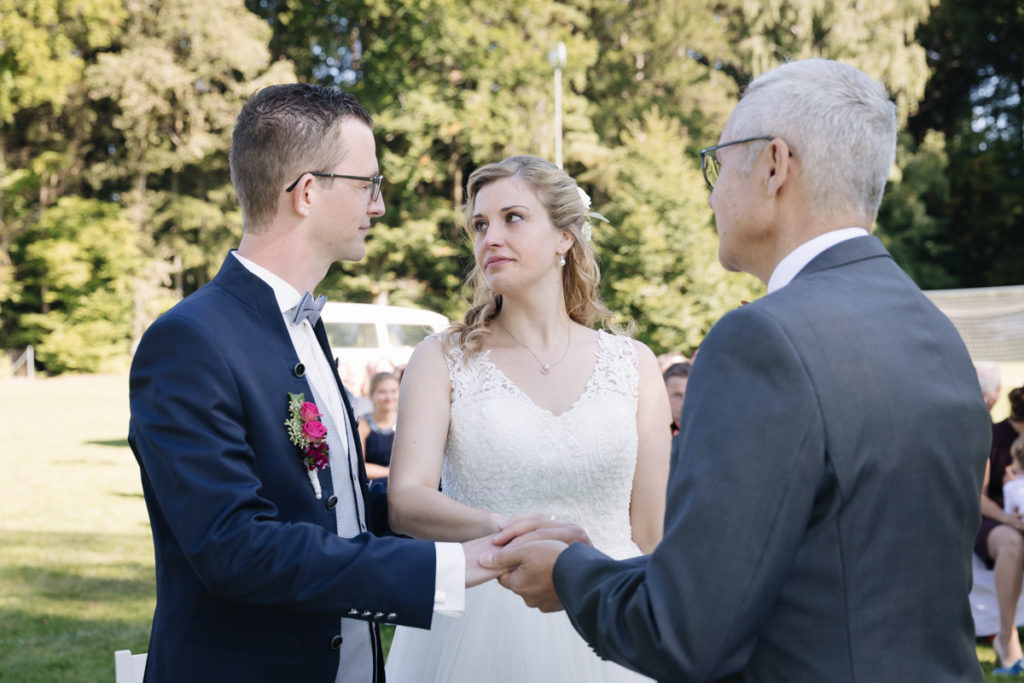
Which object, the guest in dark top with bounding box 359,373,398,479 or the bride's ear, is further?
the guest in dark top with bounding box 359,373,398,479

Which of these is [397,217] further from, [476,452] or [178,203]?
[476,452]

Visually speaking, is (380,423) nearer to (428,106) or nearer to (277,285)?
(277,285)

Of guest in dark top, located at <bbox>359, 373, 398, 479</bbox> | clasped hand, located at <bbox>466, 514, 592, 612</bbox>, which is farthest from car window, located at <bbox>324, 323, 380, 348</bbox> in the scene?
clasped hand, located at <bbox>466, 514, 592, 612</bbox>

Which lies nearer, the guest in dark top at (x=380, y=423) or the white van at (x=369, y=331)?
the guest in dark top at (x=380, y=423)

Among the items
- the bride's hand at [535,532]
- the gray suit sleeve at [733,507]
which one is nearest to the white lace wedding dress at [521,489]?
the bride's hand at [535,532]

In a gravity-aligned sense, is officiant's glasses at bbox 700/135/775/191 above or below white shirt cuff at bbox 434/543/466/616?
above

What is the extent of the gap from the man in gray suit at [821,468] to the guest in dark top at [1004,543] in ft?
16.4

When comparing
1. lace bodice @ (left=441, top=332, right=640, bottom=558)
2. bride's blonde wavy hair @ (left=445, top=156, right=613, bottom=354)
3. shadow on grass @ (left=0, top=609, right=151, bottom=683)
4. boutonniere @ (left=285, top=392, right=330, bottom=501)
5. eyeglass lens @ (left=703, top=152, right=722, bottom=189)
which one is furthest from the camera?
shadow on grass @ (left=0, top=609, right=151, bottom=683)

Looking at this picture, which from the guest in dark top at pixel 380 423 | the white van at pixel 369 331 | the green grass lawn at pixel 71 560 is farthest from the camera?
the white van at pixel 369 331

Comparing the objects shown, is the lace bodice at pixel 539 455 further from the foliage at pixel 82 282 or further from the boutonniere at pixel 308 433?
the foliage at pixel 82 282

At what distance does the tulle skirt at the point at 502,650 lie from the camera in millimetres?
3135

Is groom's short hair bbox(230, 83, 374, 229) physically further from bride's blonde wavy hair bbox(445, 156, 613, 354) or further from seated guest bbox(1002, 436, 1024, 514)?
seated guest bbox(1002, 436, 1024, 514)

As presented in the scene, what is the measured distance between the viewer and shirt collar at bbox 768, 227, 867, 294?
188 cm

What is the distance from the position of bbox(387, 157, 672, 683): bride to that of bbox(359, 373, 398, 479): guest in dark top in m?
4.07
